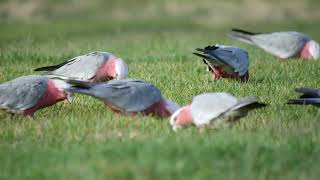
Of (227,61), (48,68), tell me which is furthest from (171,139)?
(227,61)

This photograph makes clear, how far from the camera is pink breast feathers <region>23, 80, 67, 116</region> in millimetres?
5837

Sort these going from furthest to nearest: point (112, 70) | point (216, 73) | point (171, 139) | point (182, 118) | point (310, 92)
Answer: point (216, 73) → point (112, 70) → point (310, 92) → point (182, 118) → point (171, 139)

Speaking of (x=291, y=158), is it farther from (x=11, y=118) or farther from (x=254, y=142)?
(x=11, y=118)

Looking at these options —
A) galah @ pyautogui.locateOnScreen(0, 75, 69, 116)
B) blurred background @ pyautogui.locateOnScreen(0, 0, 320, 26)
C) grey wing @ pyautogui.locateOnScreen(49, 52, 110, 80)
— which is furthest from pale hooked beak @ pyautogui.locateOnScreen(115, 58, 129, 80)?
blurred background @ pyautogui.locateOnScreen(0, 0, 320, 26)

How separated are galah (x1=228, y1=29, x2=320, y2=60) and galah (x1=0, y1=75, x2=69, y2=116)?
4.87 m

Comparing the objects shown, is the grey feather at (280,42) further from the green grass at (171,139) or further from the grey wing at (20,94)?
the grey wing at (20,94)

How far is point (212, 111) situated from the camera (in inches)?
199

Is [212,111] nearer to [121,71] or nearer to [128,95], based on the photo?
[128,95]

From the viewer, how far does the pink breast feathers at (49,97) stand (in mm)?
5837

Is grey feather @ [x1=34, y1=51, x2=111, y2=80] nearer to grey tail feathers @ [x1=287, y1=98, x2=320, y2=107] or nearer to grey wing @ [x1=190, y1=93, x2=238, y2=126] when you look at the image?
grey wing @ [x1=190, y1=93, x2=238, y2=126]

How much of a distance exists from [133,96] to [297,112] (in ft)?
5.17

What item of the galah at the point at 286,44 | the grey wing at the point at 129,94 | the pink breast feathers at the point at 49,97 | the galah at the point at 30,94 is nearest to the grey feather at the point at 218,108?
the grey wing at the point at 129,94

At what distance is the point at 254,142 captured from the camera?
A: 4430 mm

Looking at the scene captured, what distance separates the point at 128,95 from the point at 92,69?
55.0 inches
